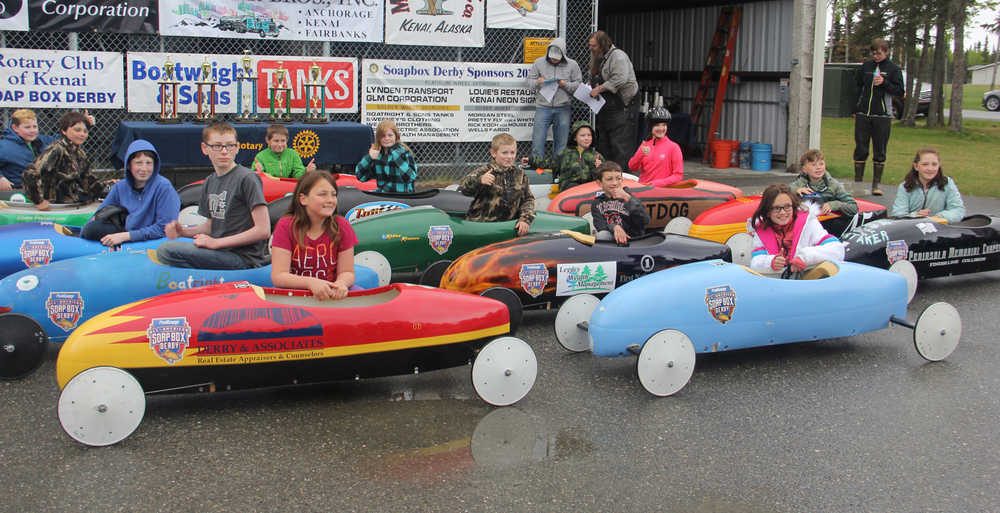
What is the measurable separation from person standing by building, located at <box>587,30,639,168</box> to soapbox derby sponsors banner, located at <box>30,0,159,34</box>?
568 cm

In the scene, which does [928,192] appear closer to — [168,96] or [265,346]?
[265,346]

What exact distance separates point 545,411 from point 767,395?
127 cm

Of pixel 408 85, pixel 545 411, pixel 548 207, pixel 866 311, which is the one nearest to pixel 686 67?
pixel 408 85

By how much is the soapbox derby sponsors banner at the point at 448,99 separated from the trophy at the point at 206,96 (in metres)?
1.92

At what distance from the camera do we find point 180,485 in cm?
395

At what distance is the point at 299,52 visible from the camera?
12.4 m

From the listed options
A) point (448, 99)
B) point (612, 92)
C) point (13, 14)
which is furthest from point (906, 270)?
point (13, 14)

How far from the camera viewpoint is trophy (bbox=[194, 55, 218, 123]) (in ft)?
36.9

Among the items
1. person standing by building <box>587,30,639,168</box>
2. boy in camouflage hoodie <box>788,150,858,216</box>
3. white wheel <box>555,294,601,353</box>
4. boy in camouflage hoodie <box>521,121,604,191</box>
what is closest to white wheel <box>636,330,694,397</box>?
white wheel <box>555,294,601,353</box>

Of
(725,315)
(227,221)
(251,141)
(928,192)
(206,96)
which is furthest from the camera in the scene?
(206,96)

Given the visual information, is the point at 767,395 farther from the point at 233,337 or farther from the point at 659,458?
the point at 233,337

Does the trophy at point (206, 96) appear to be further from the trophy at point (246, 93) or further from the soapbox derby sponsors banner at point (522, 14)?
the soapbox derby sponsors banner at point (522, 14)

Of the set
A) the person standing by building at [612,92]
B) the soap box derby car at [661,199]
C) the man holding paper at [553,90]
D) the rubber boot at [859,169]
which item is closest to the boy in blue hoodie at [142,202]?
the soap box derby car at [661,199]

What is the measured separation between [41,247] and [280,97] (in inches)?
243
